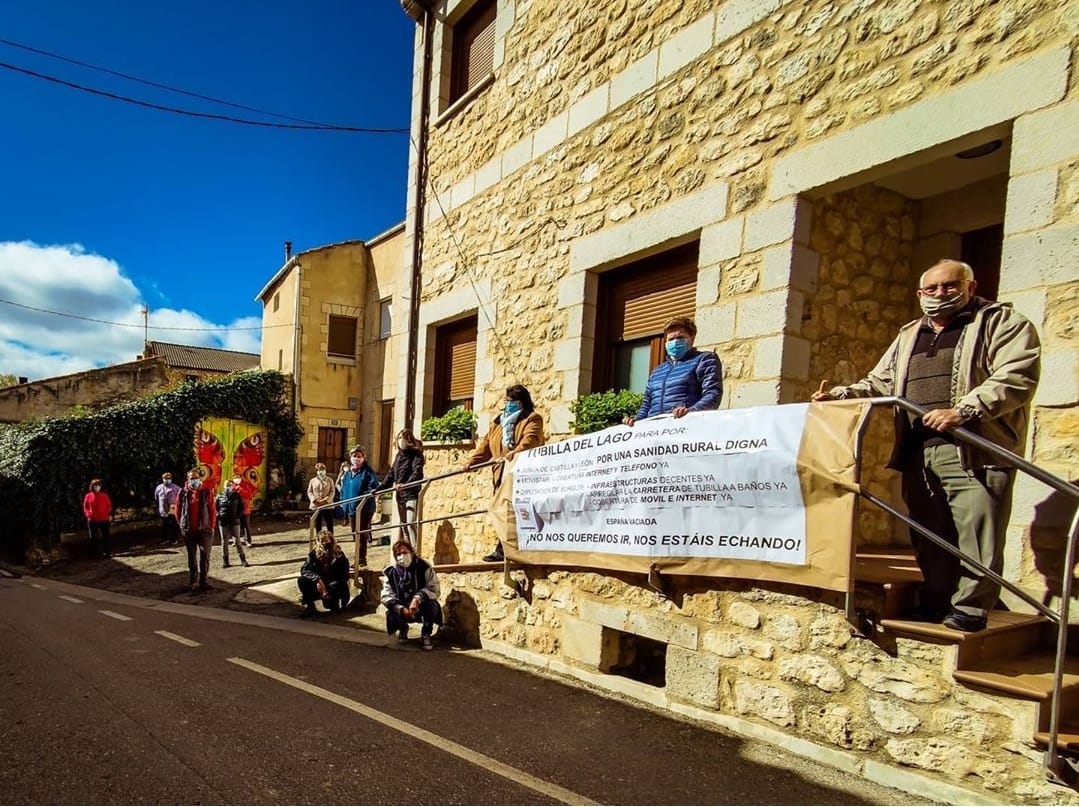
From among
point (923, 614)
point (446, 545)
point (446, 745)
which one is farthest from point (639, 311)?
point (446, 745)

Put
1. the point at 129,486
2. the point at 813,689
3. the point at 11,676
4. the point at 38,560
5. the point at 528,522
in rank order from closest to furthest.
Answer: the point at 813,689
the point at 11,676
the point at 528,522
the point at 38,560
the point at 129,486

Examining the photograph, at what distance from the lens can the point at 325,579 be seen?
8398 millimetres

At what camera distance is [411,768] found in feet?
11.6

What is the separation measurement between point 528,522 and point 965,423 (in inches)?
136

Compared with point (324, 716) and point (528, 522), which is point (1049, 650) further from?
point (324, 716)

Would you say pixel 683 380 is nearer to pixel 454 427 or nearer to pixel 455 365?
pixel 454 427

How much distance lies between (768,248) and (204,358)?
45053 millimetres

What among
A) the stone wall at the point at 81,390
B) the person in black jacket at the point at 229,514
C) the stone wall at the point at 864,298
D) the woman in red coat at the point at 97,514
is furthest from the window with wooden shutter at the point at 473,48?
the stone wall at the point at 81,390

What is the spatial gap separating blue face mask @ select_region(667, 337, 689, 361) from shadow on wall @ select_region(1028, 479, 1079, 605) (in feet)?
7.47

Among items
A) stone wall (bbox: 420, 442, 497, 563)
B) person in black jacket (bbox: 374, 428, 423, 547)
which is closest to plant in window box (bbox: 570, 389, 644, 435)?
Answer: stone wall (bbox: 420, 442, 497, 563)

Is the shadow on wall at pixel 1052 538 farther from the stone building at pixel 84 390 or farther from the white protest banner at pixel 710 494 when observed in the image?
the stone building at pixel 84 390

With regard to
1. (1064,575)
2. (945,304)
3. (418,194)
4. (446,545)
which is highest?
(418,194)

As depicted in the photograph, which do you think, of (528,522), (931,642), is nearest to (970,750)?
(931,642)

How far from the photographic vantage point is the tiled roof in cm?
4156
